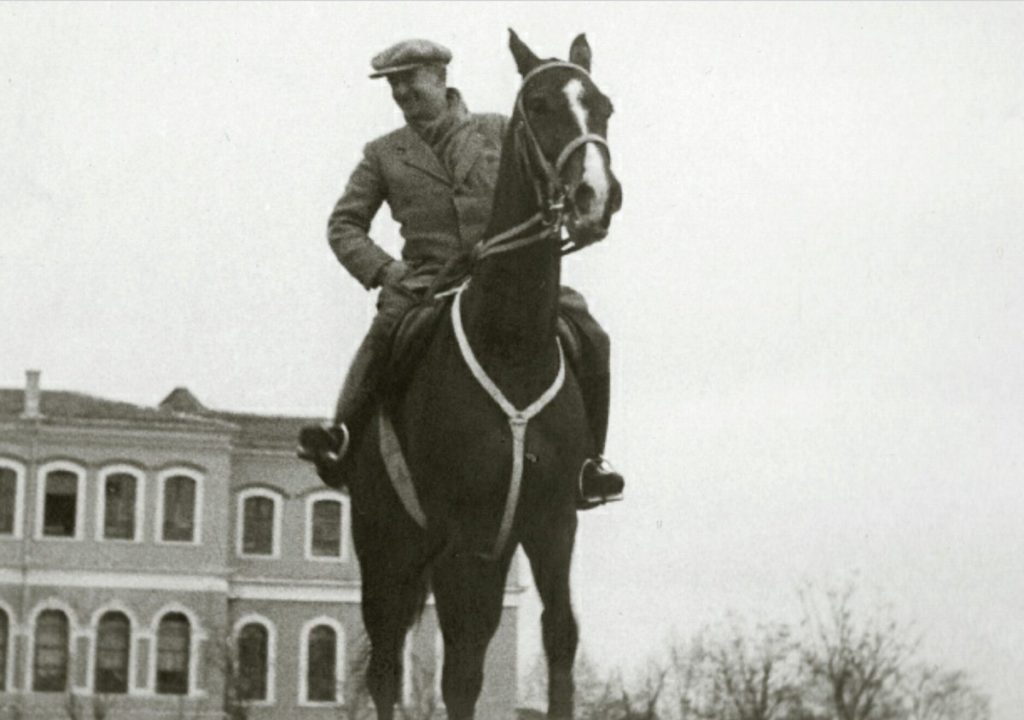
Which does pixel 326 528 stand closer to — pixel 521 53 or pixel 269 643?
pixel 269 643

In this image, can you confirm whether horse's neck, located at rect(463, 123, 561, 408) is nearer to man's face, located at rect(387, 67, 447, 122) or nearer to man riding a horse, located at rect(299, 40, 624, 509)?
man riding a horse, located at rect(299, 40, 624, 509)

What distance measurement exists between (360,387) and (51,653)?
48783mm

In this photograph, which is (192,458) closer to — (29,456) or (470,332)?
(29,456)

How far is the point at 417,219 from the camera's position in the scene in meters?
7.94

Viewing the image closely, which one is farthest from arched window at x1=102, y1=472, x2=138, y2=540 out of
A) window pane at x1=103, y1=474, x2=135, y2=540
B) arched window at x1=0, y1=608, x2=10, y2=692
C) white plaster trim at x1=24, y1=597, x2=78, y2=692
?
arched window at x1=0, y1=608, x2=10, y2=692

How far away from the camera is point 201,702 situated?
53.6 metres

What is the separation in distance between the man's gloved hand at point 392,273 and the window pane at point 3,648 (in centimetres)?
4735

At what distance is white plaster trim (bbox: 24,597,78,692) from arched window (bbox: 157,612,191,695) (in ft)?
7.52

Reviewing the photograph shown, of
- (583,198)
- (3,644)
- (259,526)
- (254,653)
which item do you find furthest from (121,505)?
(583,198)

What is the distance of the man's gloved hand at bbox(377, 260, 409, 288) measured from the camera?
7809mm

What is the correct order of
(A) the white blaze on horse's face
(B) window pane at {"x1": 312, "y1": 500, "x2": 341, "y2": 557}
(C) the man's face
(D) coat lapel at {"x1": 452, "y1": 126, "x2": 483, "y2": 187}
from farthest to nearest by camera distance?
(B) window pane at {"x1": 312, "y1": 500, "x2": 341, "y2": 557} → (C) the man's face → (D) coat lapel at {"x1": 452, "y1": 126, "x2": 483, "y2": 187} → (A) the white blaze on horse's face

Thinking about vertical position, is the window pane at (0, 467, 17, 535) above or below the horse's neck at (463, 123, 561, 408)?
above

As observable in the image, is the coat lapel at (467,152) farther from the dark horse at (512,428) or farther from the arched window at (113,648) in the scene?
the arched window at (113,648)

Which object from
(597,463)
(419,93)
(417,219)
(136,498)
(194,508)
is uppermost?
(136,498)
